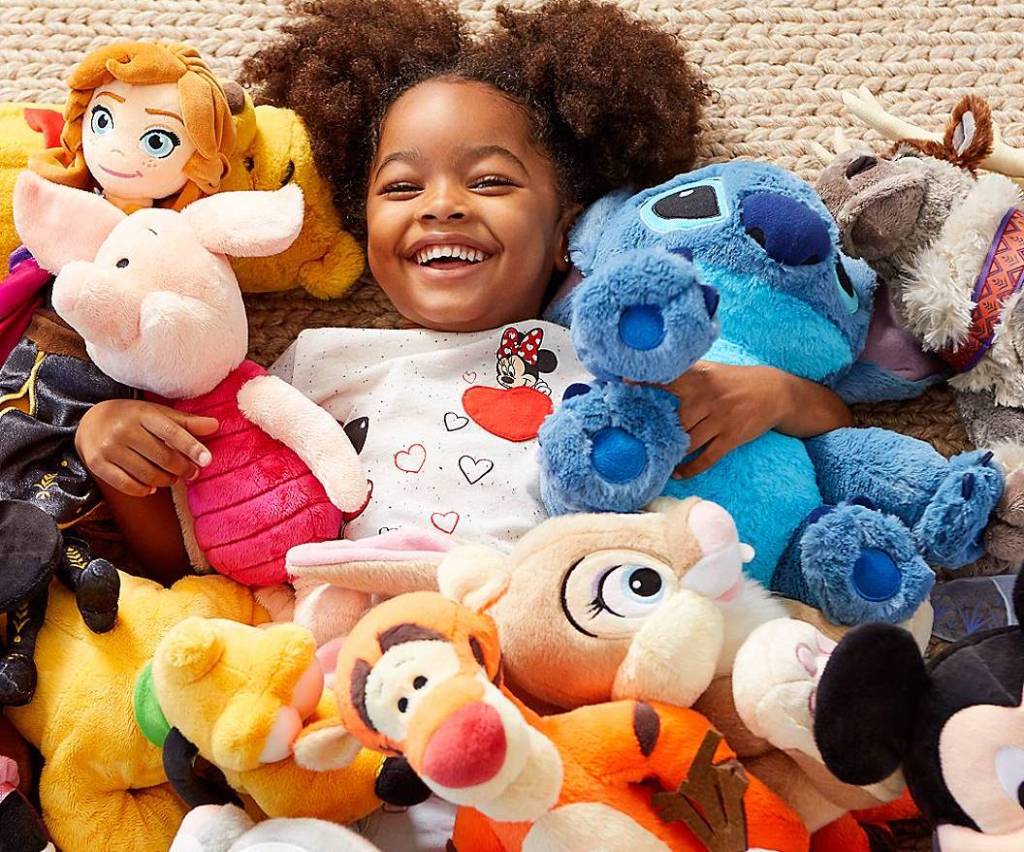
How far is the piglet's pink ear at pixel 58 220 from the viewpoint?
3.13 feet

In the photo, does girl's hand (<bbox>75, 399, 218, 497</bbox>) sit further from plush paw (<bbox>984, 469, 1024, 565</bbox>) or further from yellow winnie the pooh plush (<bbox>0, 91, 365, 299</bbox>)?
plush paw (<bbox>984, 469, 1024, 565</bbox>)

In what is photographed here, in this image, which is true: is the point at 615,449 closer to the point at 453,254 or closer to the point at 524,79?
the point at 453,254

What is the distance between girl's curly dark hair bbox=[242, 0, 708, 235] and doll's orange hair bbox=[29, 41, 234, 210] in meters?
0.15

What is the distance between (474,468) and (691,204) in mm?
318

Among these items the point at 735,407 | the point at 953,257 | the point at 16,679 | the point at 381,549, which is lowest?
the point at 16,679

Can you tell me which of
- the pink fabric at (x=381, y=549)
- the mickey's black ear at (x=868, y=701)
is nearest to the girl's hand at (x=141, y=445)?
the pink fabric at (x=381, y=549)

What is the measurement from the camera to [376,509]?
1048 mm

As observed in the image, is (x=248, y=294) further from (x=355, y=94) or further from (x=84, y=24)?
(x=84, y=24)

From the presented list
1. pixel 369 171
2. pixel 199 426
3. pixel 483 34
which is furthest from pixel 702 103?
pixel 199 426

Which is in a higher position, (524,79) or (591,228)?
(524,79)

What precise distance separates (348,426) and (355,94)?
37 centimetres

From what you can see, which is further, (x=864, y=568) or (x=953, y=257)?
(x=953, y=257)

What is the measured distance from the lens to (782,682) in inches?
28.6

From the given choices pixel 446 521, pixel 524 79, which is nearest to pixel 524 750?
pixel 446 521
